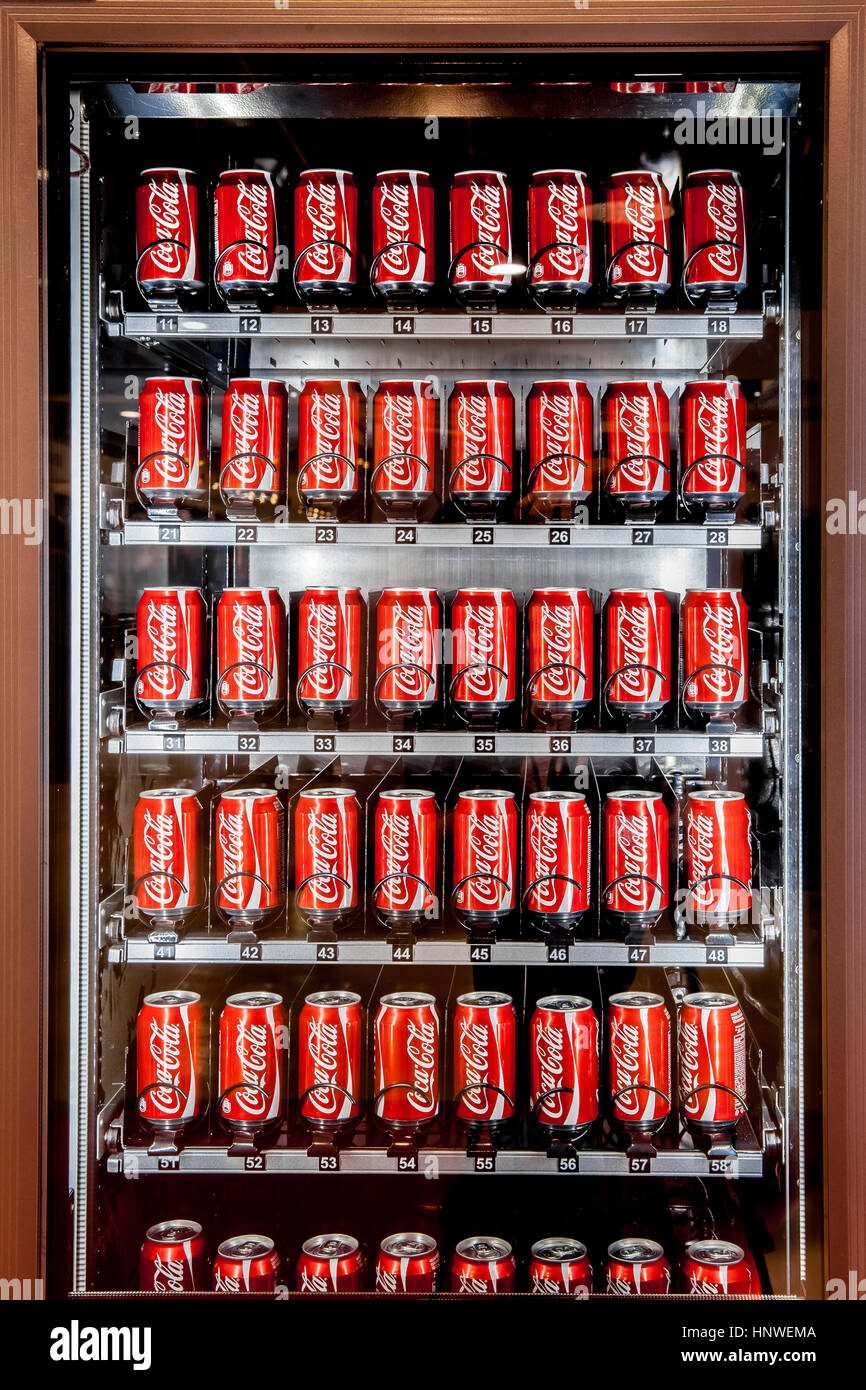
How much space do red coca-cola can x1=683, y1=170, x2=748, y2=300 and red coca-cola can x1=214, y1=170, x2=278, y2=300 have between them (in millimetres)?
687

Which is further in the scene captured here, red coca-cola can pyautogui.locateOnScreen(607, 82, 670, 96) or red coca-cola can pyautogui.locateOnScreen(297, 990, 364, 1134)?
red coca-cola can pyautogui.locateOnScreen(297, 990, 364, 1134)

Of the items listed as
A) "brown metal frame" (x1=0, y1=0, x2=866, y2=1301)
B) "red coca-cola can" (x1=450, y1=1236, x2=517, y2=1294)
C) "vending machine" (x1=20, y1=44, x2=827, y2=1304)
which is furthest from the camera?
"red coca-cola can" (x1=450, y1=1236, x2=517, y2=1294)

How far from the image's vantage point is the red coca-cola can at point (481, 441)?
1.57m

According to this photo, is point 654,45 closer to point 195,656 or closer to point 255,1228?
point 195,656

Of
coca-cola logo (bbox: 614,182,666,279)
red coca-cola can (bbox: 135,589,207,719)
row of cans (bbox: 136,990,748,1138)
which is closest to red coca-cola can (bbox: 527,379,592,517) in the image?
coca-cola logo (bbox: 614,182,666,279)

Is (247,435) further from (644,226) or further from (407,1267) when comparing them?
(407,1267)

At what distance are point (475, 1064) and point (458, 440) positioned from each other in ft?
3.30

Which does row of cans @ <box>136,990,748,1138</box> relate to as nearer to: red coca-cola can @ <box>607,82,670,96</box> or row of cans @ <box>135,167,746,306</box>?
row of cans @ <box>135,167,746,306</box>

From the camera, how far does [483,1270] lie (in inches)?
60.8

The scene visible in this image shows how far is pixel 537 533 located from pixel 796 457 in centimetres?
39

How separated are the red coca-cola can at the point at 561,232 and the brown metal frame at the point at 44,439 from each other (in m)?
0.27

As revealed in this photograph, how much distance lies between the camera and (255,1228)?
173cm

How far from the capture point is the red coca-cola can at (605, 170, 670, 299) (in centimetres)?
157
